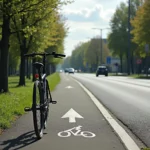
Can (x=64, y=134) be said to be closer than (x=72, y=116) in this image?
Yes

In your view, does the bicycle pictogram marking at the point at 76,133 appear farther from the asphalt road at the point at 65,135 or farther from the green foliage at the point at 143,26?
the green foliage at the point at 143,26

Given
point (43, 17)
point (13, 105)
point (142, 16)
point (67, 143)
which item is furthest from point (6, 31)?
point (142, 16)

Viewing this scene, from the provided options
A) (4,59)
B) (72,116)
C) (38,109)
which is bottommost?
(72,116)

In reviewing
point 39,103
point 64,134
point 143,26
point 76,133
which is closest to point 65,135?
point 64,134

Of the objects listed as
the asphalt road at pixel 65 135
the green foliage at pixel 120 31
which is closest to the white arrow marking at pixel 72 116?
the asphalt road at pixel 65 135

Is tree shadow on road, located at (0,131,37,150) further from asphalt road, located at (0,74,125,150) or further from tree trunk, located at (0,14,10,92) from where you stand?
tree trunk, located at (0,14,10,92)

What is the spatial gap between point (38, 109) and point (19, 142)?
0.64 m

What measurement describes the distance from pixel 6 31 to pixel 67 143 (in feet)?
33.0

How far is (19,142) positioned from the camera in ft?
21.3

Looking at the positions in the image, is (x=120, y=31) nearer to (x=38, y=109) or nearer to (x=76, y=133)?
(x=76, y=133)

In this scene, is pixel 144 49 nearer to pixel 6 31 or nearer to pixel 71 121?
pixel 6 31

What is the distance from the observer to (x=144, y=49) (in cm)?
5234

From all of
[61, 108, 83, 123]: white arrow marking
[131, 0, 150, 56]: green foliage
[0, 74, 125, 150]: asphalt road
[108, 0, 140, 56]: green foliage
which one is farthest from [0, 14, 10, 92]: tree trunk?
[108, 0, 140, 56]: green foliage

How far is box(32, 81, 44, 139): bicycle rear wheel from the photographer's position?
6449mm
